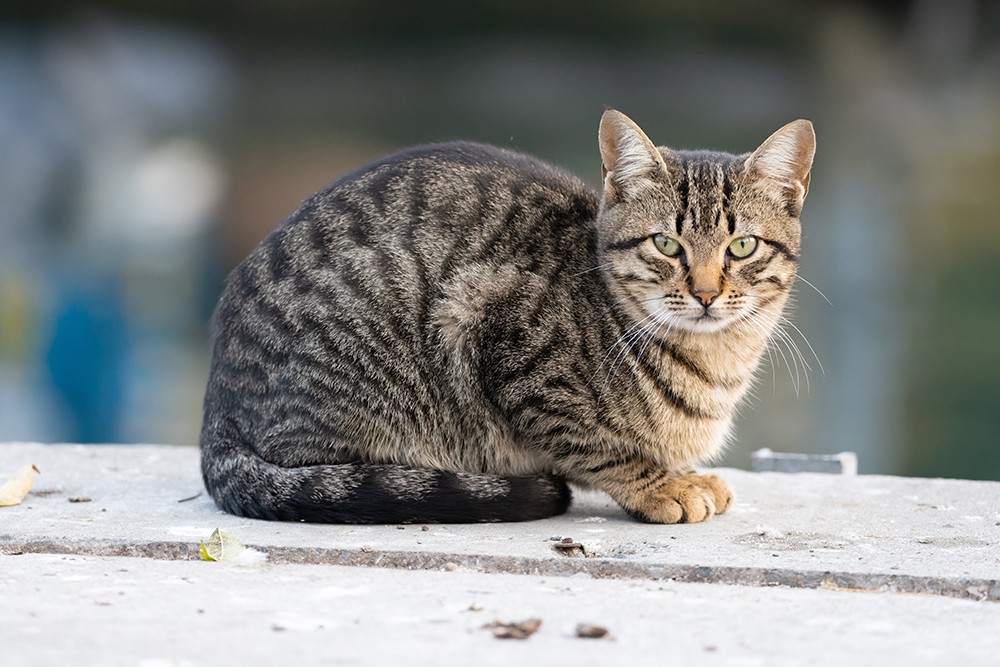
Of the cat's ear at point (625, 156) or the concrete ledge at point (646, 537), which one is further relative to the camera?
the cat's ear at point (625, 156)

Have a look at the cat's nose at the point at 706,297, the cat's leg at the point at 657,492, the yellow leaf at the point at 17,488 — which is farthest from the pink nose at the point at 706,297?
the yellow leaf at the point at 17,488

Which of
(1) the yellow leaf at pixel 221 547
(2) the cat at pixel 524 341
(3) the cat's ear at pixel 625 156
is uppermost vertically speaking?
(3) the cat's ear at pixel 625 156

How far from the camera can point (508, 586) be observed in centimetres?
179

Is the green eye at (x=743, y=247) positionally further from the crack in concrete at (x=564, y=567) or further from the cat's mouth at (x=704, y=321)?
the crack in concrete at (x=564, y=567)

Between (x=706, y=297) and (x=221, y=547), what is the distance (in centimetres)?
130

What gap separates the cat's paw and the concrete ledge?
5 cm

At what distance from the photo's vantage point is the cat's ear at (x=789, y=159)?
8.11 feet

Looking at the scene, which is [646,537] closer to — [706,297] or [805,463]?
[706,297]

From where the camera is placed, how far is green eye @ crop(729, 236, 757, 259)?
242cm

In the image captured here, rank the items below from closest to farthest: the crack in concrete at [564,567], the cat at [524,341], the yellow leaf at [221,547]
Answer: the crack in concrete at [564,567] < the yellow leaf at [221,547] < the cat at [524,341]

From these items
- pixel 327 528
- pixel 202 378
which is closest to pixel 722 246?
pixel 327 528

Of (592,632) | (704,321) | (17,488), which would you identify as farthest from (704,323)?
(17,488)

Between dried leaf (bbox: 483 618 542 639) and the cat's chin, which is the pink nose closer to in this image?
the cat's chin

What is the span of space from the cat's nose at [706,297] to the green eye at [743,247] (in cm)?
14
